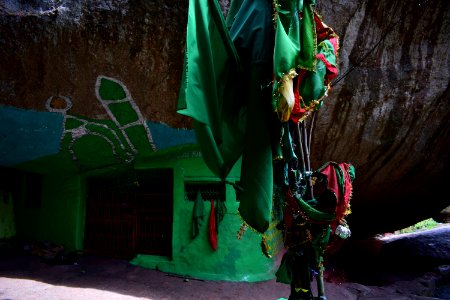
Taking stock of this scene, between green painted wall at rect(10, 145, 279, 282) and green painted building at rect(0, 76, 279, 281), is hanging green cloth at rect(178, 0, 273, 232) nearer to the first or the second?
green painted building at rect(0, 76, 279, 281)

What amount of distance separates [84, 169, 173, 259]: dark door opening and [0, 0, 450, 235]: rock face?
1.88 m

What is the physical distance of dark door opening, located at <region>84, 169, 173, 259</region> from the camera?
760 cm

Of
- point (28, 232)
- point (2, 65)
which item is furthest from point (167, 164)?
point (28, 232)

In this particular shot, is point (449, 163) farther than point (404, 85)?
Yes

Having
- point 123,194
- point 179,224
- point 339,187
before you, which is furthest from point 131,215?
→ point 339,187

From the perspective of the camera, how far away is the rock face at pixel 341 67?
5.48 metres

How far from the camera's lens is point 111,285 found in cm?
591

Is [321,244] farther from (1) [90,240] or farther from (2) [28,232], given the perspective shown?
(2) [28,232]

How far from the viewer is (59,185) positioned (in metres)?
8.02

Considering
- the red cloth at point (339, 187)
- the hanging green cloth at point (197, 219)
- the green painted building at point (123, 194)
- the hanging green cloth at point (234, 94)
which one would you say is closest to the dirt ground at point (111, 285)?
the green painted building at point (123, 194)

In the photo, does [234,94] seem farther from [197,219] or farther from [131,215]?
[131,215]

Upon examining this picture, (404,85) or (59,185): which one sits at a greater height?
(404,85)

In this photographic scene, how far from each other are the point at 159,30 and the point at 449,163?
306 inches

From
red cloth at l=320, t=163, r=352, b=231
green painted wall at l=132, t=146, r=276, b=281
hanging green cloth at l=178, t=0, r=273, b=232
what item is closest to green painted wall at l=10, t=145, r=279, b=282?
green painted wall at l=132, t=146, r=276, b=281
